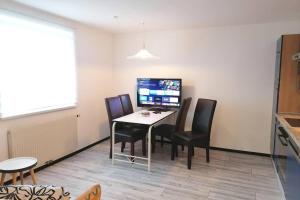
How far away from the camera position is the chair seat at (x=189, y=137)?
3.44m

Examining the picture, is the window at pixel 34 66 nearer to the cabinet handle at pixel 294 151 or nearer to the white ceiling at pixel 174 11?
the white ceiling at pixel 174 11

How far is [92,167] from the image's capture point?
11.4 ft

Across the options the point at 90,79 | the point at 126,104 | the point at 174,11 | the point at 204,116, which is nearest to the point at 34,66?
the point at 90,79

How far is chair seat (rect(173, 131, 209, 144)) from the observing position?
3.44m

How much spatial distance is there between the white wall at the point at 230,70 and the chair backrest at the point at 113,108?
1.13m

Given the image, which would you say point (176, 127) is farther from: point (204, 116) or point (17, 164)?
point (17, 164)

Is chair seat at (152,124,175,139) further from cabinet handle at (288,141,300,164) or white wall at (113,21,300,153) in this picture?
cabinet handle at (288,141,300,164)

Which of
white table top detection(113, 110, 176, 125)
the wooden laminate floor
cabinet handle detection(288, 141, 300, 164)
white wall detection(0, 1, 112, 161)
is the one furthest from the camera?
white wall detection(0, 1, 112, 161)

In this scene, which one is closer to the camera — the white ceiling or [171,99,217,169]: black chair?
the white ceiling

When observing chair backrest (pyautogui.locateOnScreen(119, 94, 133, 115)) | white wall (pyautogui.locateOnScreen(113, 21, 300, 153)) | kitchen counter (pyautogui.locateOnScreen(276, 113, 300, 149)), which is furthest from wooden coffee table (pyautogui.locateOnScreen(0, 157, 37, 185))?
white wall (pyautogui.locateOnScreen(113, 21, 300, 153))

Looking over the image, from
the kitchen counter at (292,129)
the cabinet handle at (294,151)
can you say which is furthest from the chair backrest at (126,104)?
the cabinet handle at (294,151)

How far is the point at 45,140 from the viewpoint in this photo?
11.0 ft

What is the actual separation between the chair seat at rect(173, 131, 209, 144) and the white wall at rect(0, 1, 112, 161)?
1.81 metres

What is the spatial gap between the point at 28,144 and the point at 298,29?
4.55 m
